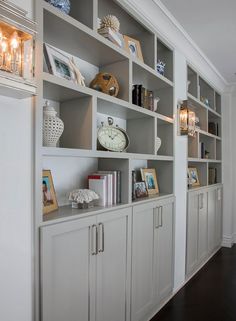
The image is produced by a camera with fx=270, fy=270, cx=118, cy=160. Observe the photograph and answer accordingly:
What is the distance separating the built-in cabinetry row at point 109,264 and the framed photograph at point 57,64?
86 centimetres

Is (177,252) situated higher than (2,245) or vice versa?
(2,245)

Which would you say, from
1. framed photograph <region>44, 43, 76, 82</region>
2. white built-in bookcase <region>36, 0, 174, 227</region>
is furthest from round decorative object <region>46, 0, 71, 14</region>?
framed photograph <region>44, 43, 76, 82</region>

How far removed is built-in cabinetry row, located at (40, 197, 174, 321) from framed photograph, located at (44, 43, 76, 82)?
86 cm

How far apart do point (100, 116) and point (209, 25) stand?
4.70 feet

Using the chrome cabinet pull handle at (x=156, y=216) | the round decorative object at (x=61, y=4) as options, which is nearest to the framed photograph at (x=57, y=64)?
the round decorative object at (x=61, y=4)

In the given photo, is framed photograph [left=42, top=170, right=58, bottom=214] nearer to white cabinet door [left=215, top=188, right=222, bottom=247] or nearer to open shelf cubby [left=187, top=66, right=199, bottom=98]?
open shelf cubby [left=187, top=66, right=199, bottom=98]

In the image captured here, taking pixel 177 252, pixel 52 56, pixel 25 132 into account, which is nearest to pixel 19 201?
pixel 25 132

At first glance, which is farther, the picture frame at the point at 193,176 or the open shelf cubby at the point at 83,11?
the picture frame at the point at 193,176

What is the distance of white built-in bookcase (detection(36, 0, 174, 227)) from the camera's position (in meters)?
1.51

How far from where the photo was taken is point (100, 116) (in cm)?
226

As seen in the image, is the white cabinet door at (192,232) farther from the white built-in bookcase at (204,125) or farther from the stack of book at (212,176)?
the stack of book at (212,176)

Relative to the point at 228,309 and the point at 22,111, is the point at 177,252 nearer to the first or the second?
the point at 228,309

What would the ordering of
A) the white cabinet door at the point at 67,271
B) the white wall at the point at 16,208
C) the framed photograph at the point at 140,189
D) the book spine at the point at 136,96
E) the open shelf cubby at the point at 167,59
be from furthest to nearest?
the open shelf cubby at the point at 167,59 < the framed photograph at the point at 140,189 < the book spine at the point at 136,96 < the white cabinet door at the point at 67,271 < the white wall at the point at 16,208

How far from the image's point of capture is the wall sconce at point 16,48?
42.7 inches
